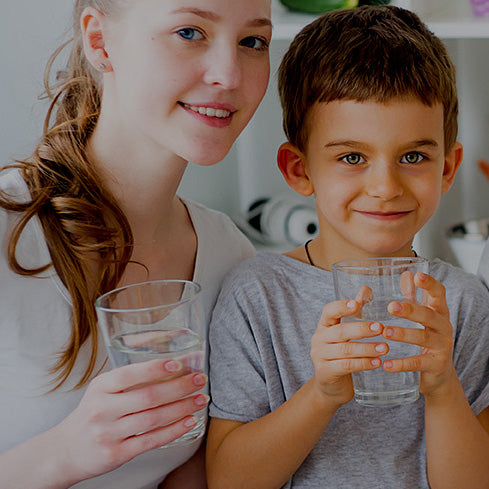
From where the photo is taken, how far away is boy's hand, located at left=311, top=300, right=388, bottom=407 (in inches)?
37.4

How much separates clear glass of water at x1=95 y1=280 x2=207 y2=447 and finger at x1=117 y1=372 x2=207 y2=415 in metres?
0.01

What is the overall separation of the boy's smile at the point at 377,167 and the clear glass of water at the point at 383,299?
0.66ft

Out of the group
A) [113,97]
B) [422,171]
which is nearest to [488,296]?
[422,171]

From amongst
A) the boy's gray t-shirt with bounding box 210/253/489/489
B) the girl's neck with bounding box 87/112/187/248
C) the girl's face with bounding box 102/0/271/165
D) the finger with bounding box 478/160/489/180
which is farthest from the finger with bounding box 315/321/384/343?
the finger with bounding box 478/160/489/180

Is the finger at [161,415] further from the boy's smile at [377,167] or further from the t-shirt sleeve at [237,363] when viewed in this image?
the boy's smile at [377,167]

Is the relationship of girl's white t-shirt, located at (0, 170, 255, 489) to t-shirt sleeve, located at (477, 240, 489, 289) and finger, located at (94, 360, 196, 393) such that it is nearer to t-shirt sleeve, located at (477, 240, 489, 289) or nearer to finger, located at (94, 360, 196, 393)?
finger, located at (94, 360, 196, 393)

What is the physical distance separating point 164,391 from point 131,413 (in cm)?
7

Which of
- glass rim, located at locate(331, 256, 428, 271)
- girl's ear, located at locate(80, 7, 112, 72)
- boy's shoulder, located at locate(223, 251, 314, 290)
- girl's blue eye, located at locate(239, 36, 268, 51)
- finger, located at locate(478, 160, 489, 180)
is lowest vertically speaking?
boy's shoulder, located at locate(223, 251, 314, 290)

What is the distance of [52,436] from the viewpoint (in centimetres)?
104

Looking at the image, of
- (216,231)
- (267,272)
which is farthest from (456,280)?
(216,231)

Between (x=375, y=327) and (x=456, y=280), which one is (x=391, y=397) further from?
(x=456, y=280)

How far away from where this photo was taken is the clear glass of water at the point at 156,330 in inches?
33.9

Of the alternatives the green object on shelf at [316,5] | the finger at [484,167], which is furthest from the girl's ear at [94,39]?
the finger at [484,167]

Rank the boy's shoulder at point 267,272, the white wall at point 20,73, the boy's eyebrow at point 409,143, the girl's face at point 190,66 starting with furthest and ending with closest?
Answer: the white wall at point 20,73
the boy's shoulder at point 267,272
the boy's eyebrow at point 409,143
the girl's face at point 190,66
